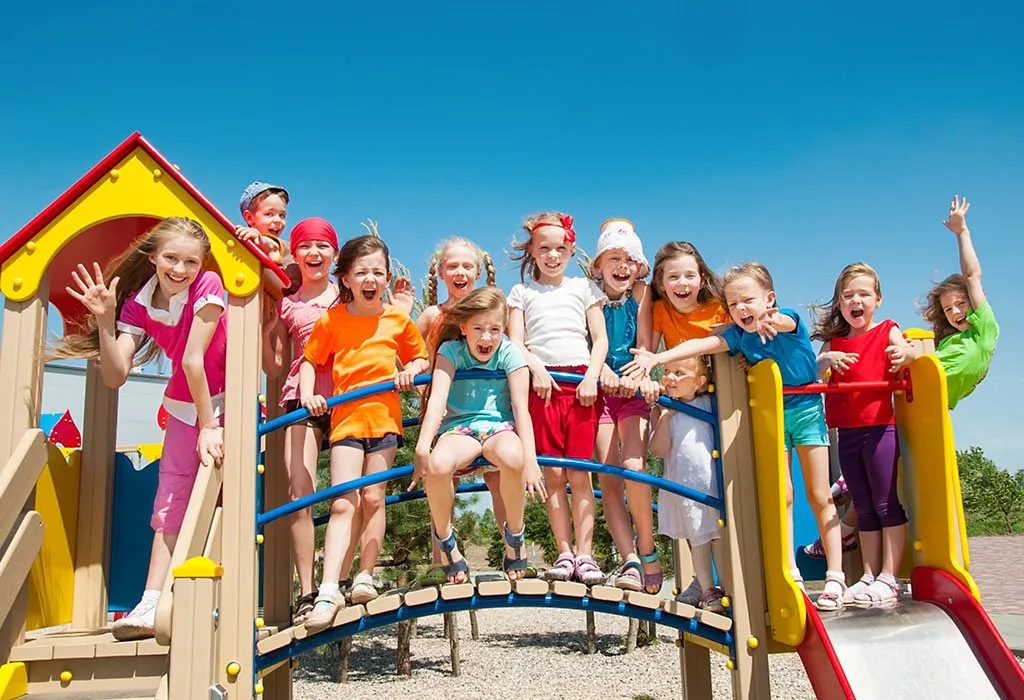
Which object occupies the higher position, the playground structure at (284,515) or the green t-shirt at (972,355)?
the green t-shirt at (972,355)

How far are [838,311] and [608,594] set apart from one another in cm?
190

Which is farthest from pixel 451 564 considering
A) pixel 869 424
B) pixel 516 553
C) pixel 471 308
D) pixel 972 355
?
pixel 972 355

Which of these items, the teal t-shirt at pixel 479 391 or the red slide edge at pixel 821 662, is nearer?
the red slide edge at pixel 821 662

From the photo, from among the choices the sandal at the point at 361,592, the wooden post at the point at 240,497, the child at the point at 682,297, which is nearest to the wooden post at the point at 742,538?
the child at the point at 682,297

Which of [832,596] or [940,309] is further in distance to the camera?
[940,309]

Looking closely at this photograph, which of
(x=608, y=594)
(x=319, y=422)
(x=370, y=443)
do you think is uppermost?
(x=319, y=422)

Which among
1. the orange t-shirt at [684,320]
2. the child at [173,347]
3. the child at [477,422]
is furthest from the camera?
the orange t-shirt at [684,320]

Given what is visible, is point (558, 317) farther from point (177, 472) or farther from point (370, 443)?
point (177, 472)

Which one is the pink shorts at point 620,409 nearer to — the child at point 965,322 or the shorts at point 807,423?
the shorts at point 807,423

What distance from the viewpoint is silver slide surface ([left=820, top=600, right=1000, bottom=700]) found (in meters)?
3.33

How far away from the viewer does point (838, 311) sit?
14.2 feet

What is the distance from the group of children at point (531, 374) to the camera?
12.4 feet

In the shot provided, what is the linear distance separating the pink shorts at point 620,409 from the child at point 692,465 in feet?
0.30

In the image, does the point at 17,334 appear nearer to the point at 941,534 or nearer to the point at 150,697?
the point at 150,697
